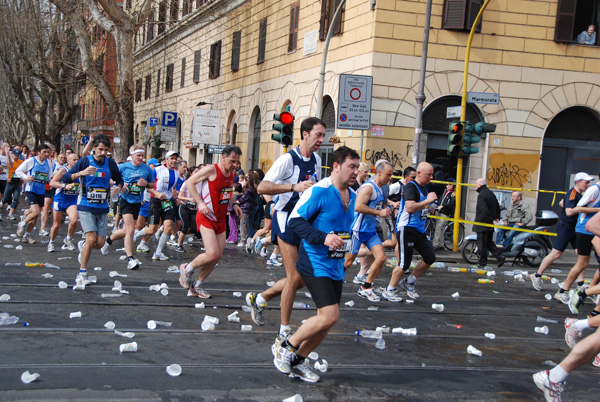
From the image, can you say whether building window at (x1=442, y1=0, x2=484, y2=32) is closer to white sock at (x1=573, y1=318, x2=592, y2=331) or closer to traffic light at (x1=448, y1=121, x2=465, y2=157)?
traffic light at (x1=448, y1=121, x2=465, y2=157)

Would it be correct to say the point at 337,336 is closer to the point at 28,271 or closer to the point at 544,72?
the point at 28,271

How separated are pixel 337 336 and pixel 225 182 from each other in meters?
2.60

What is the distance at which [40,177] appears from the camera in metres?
13.8

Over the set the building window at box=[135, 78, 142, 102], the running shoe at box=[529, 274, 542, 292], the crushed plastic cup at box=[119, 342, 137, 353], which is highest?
the building window at box=[135, 78, 142, 102]

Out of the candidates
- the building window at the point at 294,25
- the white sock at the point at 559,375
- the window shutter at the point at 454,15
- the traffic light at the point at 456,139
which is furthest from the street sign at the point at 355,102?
the white sock at the point at 559,375

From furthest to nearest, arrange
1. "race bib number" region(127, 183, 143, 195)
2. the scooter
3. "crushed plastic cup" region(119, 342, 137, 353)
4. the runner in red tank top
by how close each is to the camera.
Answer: the scooter → "race bib number" region(127, 183, 143, 195) → the runner in red tank top → "crushed plastic cup" region(119, 342, 137, 353)

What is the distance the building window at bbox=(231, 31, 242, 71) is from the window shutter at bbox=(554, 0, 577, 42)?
14037 millimetres

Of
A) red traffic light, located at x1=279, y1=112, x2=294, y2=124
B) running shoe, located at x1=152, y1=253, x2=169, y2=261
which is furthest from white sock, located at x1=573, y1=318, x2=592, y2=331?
red traffic light, located at x1=279, y1=112, x2=294, y2=124

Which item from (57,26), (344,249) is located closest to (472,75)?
(344,249)

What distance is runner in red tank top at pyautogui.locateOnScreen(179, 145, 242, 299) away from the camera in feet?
26.5

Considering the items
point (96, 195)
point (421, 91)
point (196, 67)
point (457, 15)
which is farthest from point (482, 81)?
point (196, 67)

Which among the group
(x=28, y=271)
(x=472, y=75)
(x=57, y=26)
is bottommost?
(x=28, y=271)

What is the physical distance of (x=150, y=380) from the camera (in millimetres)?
4926

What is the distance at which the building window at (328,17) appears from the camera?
66.2 ft
